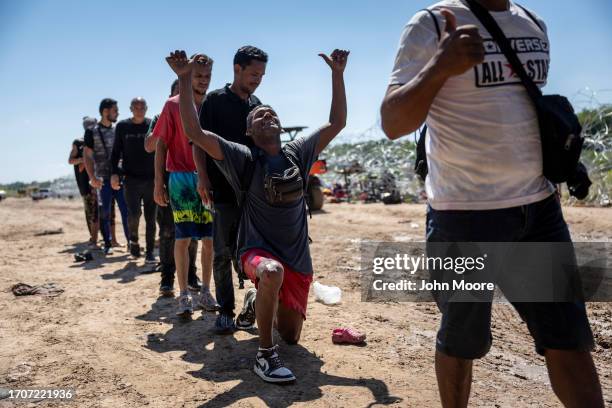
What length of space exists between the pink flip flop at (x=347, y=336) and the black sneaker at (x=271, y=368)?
0.76 metres

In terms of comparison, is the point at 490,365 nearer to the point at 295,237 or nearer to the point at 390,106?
the point at 295,237

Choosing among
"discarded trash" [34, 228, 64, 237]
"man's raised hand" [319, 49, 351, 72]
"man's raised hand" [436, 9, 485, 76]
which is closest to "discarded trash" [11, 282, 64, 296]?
"man's raised hand" [319, 49, 351, 72]

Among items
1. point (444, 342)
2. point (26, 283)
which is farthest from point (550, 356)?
point (26, 283)

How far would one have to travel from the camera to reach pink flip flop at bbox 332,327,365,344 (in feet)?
13.0

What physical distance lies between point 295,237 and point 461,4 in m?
1.96

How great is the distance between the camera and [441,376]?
213 cm

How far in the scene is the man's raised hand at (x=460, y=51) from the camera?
1724 millimetres

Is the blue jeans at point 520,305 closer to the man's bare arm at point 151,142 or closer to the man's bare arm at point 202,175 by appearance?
the man's bare arm at point 202,175

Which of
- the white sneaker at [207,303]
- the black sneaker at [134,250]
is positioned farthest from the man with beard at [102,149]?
the white sneaker at [207,303]

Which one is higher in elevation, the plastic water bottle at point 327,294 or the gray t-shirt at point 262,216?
the gray t-shirt at point 262,216

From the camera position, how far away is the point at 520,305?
2.10 m

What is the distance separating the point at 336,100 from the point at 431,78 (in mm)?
2121

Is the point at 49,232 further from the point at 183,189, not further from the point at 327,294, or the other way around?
the point at 327,294

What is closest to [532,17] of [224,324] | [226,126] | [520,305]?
[520,305]
